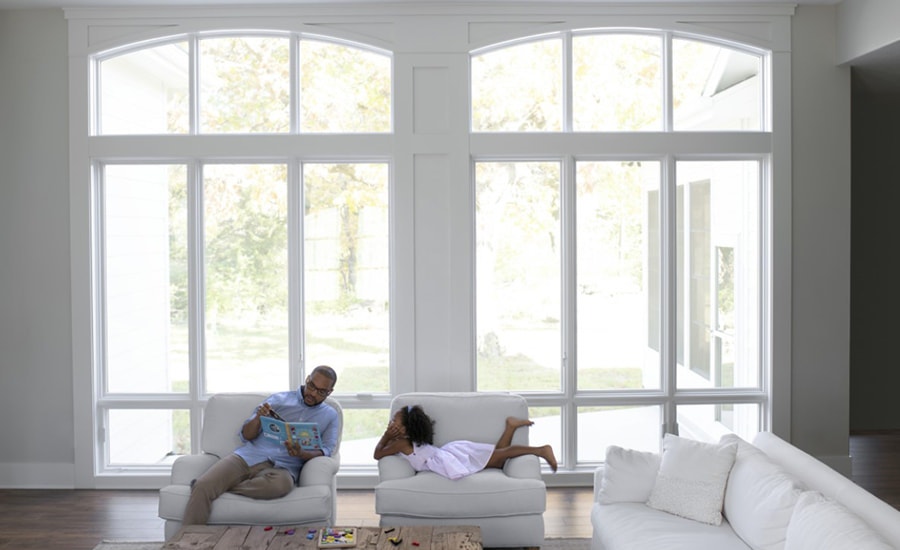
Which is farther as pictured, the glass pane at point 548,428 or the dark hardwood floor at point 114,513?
the glass pane at point 548,428

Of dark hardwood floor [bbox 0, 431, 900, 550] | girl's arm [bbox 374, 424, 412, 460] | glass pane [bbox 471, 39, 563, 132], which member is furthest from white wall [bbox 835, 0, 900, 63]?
girl's arm [bbox 374, 424, 412, 460]

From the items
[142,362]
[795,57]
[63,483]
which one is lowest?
[63,483]

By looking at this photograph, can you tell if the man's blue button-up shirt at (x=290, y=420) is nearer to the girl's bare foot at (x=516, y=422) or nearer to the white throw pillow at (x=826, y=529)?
the girl's bare foot at (x=516, y=422)

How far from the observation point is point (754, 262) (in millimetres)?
5941

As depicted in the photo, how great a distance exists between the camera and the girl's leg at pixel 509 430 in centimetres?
492

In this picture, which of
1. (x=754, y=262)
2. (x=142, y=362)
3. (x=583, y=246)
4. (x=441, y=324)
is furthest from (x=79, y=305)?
(x=754, y=262)

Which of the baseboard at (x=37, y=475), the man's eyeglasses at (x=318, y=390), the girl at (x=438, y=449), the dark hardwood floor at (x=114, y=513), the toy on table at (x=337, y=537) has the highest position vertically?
the man's eyeglasses at (x=318, y=390)

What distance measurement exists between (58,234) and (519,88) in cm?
341

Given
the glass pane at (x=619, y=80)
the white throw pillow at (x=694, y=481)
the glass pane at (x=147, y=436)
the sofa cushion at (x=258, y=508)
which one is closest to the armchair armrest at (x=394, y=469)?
the sofa cushion at (x=258, y=508)

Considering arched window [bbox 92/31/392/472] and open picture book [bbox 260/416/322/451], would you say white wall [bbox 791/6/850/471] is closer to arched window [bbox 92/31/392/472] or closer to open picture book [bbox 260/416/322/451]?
arched window [bbox 92/31/392/472]

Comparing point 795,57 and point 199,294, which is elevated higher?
point 795,57

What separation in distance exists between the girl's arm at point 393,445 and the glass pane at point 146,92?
106 inches

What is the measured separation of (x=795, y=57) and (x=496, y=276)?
2.61 metres

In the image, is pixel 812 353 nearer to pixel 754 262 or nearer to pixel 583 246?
pixel 754 262
